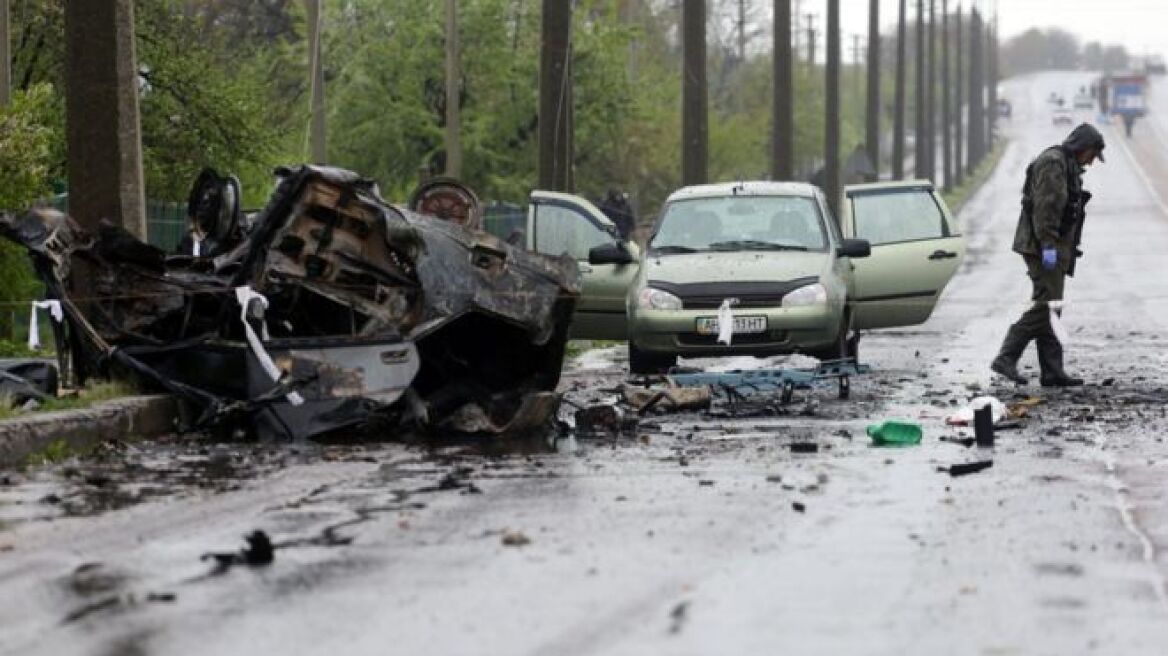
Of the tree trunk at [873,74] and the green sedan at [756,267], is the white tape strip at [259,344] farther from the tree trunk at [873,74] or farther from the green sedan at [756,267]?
the tree trunk at [873,74]

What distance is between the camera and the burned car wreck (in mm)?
13297

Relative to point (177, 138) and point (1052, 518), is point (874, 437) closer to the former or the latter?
point (1052, 518)

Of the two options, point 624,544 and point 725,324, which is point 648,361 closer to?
point 725,324

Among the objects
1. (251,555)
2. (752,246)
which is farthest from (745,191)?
(251,555)

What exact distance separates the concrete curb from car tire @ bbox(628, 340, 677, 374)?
4.52 meters

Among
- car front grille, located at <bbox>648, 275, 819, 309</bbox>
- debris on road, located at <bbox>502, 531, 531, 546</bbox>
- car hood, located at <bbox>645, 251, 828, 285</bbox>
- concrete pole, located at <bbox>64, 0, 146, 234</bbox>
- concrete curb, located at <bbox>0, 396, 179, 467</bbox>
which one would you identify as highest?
concrete pole, located at <bbox>64, 0, 146, 234</bbox>

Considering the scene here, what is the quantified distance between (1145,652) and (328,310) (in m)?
8.14

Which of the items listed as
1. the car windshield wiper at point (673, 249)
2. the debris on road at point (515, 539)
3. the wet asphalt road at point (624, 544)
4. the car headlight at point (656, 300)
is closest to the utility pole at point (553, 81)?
the car windshield wiper at point (673, 249)

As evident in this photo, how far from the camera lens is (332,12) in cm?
5188

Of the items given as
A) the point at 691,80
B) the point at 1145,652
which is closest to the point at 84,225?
the point at 1145,652

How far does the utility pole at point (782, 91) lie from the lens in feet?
148

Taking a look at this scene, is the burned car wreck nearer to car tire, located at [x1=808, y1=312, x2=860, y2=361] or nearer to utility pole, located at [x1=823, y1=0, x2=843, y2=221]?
car tire, located at [x1=808, y1=312, x2=860, y2=361]

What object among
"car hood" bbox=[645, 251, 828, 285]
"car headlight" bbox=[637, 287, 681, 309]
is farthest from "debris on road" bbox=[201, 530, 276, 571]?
"car hood" bbox=[645, 251, 828, 285]

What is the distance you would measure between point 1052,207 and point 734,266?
246cm
